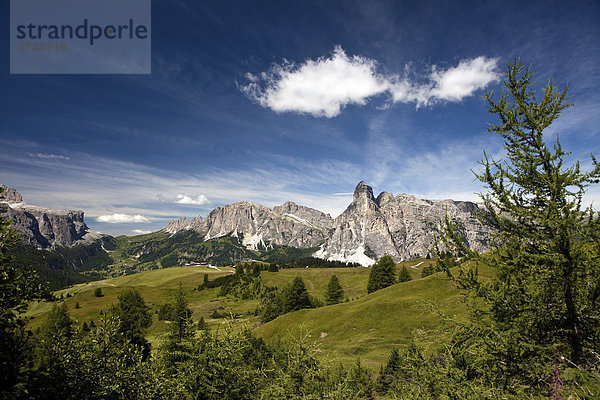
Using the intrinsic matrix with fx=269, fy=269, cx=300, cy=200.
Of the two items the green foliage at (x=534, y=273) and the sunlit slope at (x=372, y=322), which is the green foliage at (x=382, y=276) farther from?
the green foliage at (x=534, y=273)

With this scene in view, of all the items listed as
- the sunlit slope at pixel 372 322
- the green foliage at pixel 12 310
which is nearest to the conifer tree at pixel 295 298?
the sunlit slope at pixel 372 322

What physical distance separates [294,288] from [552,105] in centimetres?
7570

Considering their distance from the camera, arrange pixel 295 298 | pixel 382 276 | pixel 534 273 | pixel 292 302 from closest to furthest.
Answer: pixel 534 273 → pixel 292 302 → pixel 295 298 → pixel 382 276

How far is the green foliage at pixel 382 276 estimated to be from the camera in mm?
85894

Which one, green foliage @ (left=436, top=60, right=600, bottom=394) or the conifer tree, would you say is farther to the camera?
the conifer tree

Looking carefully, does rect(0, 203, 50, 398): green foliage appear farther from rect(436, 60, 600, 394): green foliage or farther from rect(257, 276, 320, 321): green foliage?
rect(257, 276, 320, 321): green foliage

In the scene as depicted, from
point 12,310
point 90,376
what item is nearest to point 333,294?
point 90,376

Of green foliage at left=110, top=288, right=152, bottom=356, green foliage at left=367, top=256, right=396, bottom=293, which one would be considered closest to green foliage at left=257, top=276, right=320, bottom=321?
green foliage at left=367, top=256, right=396, bottom=293

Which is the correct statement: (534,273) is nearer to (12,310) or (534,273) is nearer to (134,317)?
(12,310)

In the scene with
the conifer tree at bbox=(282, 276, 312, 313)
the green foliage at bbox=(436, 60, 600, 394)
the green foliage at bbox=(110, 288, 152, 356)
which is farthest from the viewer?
the conifer tree at bbox=(282, 276, 312, 313)

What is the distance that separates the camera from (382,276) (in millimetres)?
86938

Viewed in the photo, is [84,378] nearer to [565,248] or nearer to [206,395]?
[206,395]

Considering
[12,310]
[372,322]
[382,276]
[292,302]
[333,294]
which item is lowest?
[333,294]

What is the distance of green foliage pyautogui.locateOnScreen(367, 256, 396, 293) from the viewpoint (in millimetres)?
85894
